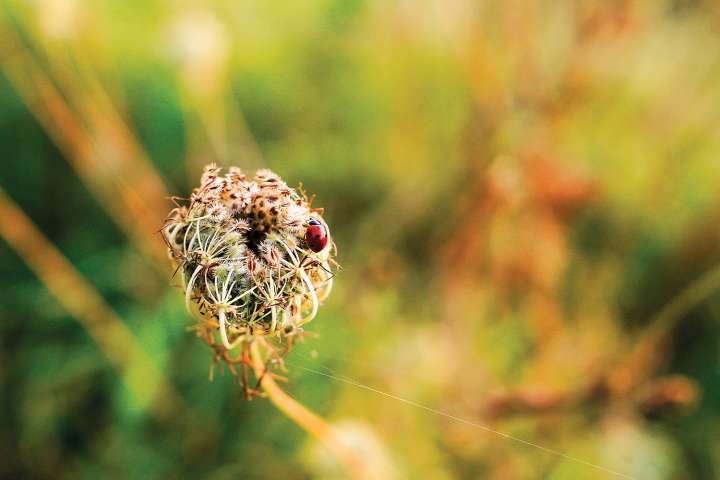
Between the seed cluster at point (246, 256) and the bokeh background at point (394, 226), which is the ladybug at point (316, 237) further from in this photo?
the bokeh background at point (394, 226)

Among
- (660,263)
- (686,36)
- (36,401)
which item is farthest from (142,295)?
(686,36)

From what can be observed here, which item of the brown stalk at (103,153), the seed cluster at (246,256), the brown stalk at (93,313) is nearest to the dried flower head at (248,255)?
the seed cluster at (246,256)

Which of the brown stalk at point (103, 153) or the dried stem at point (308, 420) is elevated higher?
the brown stalk at point (103, 153)

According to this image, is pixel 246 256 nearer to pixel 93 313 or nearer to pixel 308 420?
pixel 308 420

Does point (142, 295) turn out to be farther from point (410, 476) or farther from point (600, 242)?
point (600, 242)

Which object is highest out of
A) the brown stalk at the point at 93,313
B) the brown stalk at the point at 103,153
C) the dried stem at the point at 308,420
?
the brown stalk at the point at 103,153

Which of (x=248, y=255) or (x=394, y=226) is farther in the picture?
(x=394, y=226)

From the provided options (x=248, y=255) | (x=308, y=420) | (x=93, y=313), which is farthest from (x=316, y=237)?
(x=93, y=313)
